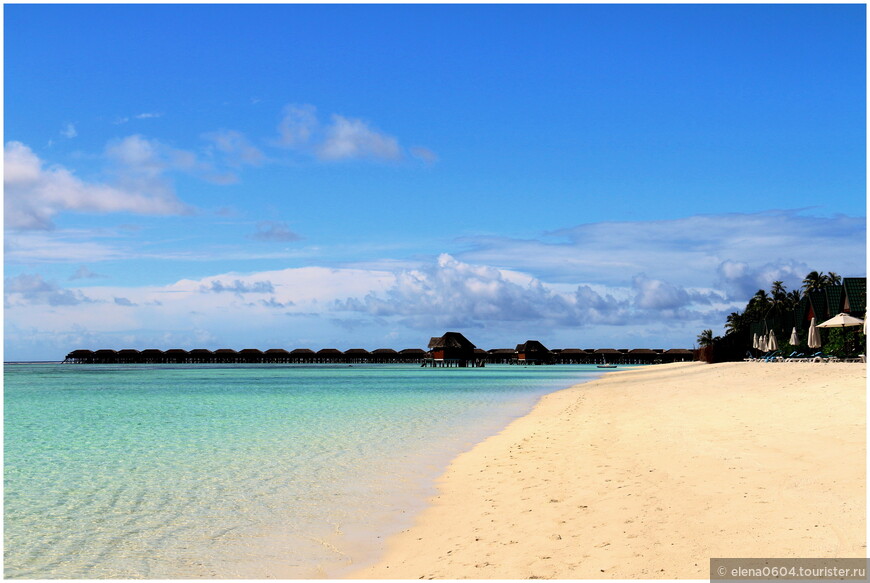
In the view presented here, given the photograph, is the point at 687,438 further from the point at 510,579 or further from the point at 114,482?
the point at 114,482

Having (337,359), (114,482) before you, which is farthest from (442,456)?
(337,359)

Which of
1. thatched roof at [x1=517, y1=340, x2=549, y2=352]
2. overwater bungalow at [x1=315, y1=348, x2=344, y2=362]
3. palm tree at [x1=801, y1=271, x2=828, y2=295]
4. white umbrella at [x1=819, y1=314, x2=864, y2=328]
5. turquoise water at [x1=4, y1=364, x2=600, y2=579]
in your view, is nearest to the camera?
turquoise water at [x1=4, y1=364, x2=600, y2=579]

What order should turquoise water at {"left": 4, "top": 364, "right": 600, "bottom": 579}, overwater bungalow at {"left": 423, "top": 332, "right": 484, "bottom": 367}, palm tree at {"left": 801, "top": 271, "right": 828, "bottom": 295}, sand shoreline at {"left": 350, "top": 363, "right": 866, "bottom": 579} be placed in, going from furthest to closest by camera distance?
1. overwater bungalow at {"left": 423, "top": 332, "right": 484, "bottom": 367}
2. palm tree at {"left": 801, "top": 271, "right": 828, "bottom": 295}
3. turquoise water at {"left": 4, "top": 364, "right": 600, "bottom": 579}
4. sand shoreline at {"left": 350, "top": 363, "right": 866, "bottom": 579}

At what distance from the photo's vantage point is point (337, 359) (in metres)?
184

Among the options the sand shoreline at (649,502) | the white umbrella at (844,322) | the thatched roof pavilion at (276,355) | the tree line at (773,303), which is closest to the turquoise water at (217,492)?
the sand shoreline at (649,502)

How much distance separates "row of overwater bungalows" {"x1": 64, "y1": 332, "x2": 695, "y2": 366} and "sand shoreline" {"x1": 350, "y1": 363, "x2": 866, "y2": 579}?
125949mm

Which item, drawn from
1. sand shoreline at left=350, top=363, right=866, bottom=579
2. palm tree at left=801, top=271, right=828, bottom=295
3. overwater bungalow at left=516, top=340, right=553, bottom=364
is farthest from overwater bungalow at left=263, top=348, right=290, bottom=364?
sand shoreline at left=350, top=363, right=866, bottom=579

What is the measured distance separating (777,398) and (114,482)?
1764 cm

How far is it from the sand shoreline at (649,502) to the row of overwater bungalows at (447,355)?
12595 centimetres

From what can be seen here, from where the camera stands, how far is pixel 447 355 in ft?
459

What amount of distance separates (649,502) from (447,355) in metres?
132

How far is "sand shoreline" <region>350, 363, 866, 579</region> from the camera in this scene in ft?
21.6

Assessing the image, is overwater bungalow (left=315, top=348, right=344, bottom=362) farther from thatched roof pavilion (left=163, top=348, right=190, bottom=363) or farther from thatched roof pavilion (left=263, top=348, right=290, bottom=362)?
thatched roof pavilion (left=163, top=348, right=190, bottom=363)

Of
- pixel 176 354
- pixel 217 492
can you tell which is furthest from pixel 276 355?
pixel 217 492
